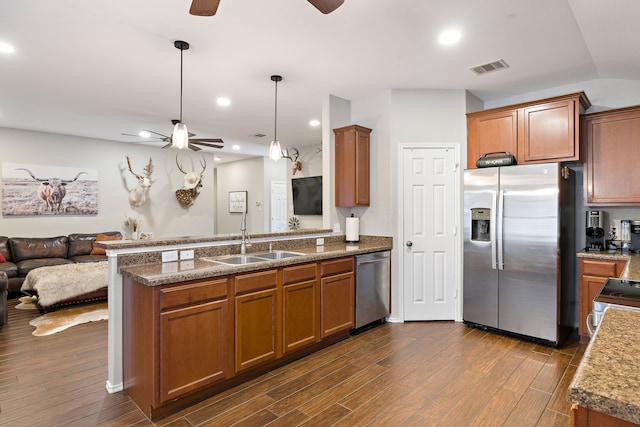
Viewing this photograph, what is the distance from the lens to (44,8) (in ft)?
8.18

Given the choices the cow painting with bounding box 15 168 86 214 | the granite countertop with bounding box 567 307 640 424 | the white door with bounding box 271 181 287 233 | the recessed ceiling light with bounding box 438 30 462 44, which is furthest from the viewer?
the white door with bounding box 271 181 287 233

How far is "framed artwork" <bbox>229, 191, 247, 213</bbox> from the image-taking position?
29.9 ft

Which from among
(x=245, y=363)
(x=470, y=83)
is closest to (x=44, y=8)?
(x=245, y=363)

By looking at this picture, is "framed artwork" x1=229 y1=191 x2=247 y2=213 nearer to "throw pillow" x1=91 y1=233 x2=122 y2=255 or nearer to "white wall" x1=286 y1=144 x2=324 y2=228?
"white wall" x1=286 y1=144 x2=324 y2=228

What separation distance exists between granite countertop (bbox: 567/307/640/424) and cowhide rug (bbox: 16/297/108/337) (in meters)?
4.52

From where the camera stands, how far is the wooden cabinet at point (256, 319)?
260 centimetres

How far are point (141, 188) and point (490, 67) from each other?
256 inches

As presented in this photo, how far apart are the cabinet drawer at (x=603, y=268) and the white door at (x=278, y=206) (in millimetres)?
6307

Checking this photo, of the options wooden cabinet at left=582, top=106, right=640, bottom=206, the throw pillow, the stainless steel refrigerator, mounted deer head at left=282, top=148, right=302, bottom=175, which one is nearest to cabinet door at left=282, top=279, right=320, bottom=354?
the stainless steel refrigerator

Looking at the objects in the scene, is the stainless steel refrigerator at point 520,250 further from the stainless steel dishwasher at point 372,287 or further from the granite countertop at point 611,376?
the granite countertop at point 611,376

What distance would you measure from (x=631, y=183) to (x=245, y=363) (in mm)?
3836

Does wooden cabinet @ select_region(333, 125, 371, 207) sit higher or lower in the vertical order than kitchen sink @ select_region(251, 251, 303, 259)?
higher

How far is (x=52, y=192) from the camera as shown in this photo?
6.21 metres

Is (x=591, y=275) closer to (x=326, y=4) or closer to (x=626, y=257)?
(x=626, y=257)
